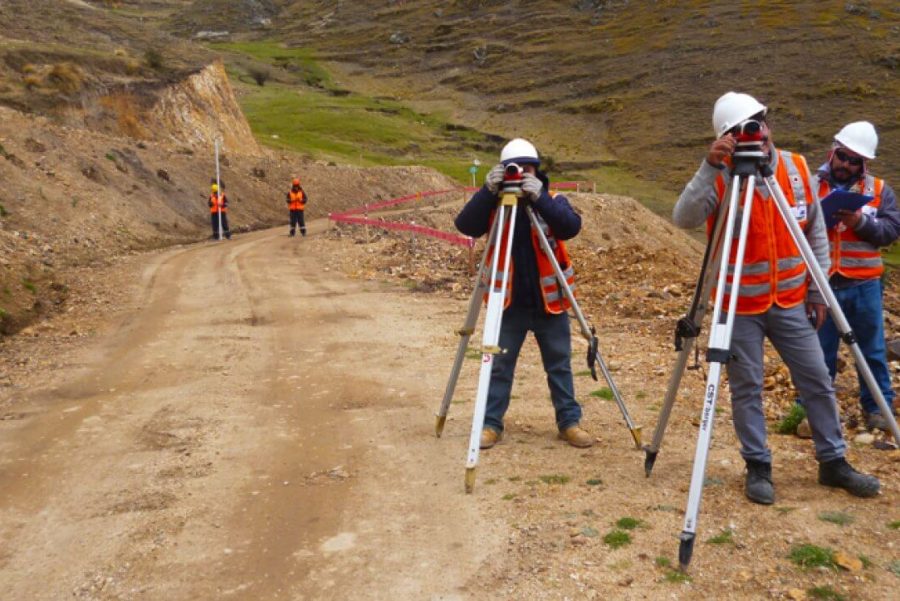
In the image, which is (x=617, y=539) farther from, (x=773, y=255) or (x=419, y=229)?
(x=419, y=229)

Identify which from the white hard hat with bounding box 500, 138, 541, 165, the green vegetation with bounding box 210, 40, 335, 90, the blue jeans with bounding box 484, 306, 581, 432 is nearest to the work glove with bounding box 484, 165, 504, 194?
the white hard hat with bounding box 500, 138, 541, 165

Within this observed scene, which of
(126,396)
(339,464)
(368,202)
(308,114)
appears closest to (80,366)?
(126,396)

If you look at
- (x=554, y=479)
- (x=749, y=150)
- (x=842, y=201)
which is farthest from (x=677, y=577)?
(x=842, y=201)

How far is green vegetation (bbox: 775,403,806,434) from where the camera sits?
6641mm

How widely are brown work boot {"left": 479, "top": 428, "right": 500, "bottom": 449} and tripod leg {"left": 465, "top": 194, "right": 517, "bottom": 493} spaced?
28.0 inches

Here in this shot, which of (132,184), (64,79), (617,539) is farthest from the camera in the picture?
(64,79)

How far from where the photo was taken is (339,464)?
621 cm

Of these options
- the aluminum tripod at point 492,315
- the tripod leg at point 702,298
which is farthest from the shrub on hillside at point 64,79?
the tripod leg at point 702,298

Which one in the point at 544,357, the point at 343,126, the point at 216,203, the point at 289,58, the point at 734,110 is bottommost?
the point at 216,203

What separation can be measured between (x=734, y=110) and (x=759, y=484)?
212 centimetres

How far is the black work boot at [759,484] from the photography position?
5.01 meters

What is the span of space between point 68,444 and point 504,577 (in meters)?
4.19

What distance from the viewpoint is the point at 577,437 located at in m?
6.34

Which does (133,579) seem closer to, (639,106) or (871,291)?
(871,291)
